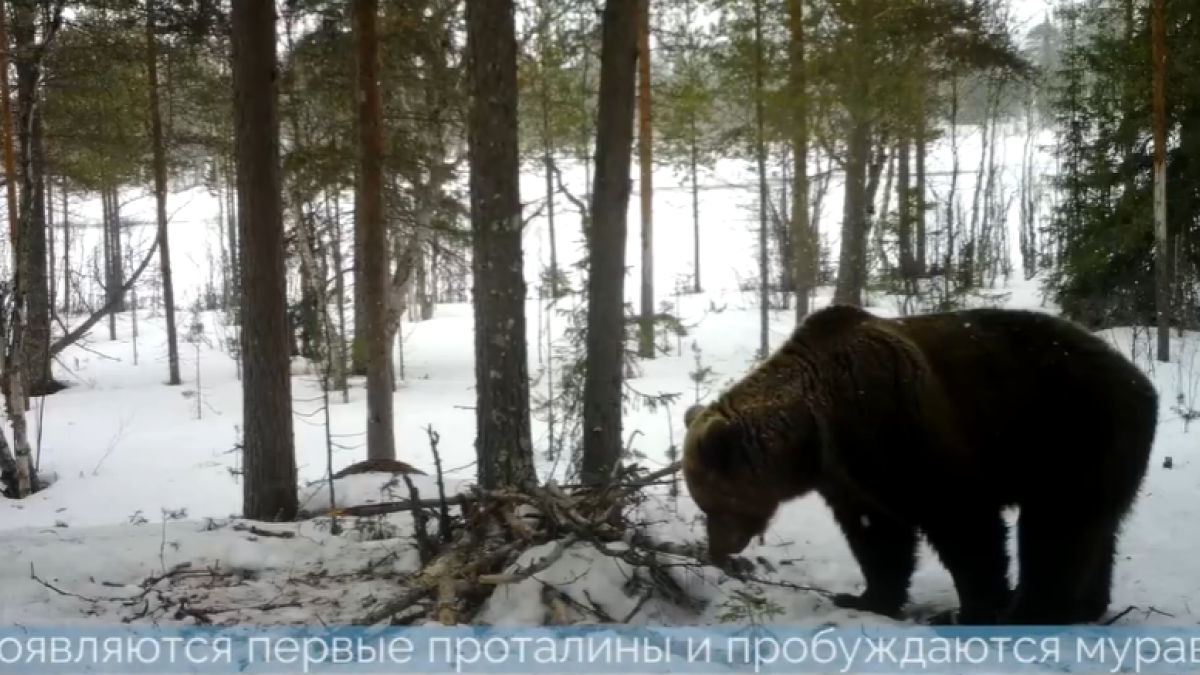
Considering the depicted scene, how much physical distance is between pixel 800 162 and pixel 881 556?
461 inches

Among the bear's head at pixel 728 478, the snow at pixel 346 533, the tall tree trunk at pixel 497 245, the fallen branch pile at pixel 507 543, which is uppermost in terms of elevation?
the tall tree trunk at pixel 497 245

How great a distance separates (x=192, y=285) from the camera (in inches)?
1433

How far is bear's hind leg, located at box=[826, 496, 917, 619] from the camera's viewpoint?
489 cm

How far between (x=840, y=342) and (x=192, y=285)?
3597 cm

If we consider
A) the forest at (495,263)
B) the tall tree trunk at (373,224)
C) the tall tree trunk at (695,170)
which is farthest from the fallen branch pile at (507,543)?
the tall tree trunk at (695,170)

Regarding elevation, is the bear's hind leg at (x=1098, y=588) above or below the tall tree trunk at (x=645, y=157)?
below

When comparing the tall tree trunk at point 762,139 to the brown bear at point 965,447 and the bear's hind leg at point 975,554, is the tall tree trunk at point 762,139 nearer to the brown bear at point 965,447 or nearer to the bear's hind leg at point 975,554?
the brown bear at point 965,447

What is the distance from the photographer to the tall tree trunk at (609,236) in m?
7.12

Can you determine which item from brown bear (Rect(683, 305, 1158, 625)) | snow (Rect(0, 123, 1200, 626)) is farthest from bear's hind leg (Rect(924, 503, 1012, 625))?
snow (Rect(0, 123, 1200, 626))

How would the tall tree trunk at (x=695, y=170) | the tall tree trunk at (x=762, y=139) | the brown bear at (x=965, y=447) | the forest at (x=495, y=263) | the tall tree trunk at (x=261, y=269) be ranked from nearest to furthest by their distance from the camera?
the brown bear at (x=965, y=447), the forest at (x=495, y=263), the tall tree trunk at (x=261, y=269), the tall tree trunk at (x=762, y=139), the tall tree trunk at (x=695, y=170)

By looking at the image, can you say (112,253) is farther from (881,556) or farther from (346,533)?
(881,556)

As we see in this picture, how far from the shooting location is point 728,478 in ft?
15.3

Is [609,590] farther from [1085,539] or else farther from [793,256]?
[793,256]

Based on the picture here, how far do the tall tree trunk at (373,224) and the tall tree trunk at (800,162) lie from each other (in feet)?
21.4
